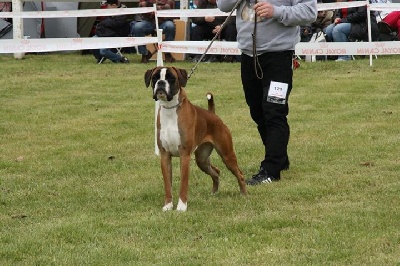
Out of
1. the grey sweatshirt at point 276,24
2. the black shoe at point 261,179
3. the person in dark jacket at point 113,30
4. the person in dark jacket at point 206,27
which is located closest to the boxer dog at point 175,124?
the black shoe at point 261,179

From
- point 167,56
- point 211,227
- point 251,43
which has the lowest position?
point 167,56

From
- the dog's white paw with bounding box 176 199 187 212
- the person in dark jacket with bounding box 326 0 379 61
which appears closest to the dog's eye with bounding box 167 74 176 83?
the dog's white paw with bounding box 176 199 187 212

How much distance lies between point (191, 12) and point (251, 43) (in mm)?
7894

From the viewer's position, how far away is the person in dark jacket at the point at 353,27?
693 inches

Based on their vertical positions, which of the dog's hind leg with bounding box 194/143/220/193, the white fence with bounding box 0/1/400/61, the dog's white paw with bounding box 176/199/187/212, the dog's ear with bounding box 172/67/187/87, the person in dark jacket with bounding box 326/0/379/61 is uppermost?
the dog's ear with bounding box 172/67/187/87

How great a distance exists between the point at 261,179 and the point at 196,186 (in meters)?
0.59

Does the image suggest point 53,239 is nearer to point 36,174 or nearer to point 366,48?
point 36,174

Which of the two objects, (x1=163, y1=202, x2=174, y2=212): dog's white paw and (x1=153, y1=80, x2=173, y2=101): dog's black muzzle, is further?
(x1=163, y1=202, x2=174, y2=212): dog's white paw

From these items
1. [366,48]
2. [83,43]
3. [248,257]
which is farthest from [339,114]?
[248,257]

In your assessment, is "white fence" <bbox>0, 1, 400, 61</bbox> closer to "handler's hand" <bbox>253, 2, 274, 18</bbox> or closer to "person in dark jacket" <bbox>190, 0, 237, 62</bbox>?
"handler's hand" <bbox>253, 2, 274, 18</bbox>

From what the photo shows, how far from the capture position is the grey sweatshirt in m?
7.83

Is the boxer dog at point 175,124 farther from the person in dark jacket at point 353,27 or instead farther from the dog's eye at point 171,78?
the person in dark jacket at point 353,27

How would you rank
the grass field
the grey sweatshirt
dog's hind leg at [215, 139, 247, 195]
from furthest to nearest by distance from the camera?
the grey sweatshirt < dog's hind leg at [215, 139, 247, 195] < the grass field

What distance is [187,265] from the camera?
534cm
